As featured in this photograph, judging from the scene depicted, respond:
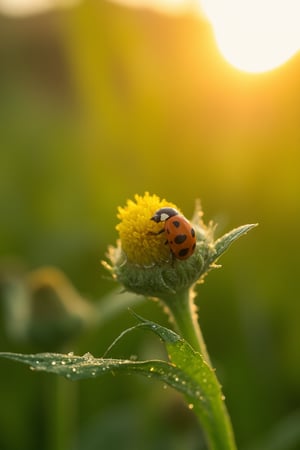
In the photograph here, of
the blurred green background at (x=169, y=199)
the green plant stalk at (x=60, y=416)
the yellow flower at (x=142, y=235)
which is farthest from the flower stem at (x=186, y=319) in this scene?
the green plant stalk at (x=60, y=416)

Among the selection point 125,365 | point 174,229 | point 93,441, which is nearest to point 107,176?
point 93,441

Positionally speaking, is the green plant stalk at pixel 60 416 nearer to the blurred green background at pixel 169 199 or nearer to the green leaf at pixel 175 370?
the blurred green background at pixel 169 199

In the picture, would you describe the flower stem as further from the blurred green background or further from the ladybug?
the blurred green background

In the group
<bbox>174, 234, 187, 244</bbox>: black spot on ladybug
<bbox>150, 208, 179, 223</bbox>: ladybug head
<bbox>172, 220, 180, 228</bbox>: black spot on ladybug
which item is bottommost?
<bbox>174, 234, 187, 244</bbox>: black spot on ladybug

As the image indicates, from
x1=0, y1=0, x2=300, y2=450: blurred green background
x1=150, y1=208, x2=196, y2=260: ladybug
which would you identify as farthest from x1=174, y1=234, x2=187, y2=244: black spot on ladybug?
x1=0, y1=0, x2=300, y2=450: blurred green background

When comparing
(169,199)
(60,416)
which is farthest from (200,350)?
(169,199)

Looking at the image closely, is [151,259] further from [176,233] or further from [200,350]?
[200,350]
